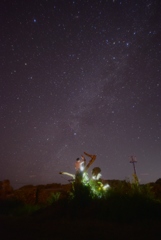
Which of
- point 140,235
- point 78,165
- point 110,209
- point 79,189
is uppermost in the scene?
point 78,165

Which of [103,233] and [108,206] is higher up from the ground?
[108,206]

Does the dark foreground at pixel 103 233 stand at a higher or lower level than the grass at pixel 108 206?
lower

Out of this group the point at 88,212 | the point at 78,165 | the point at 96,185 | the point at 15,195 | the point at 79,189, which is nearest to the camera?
the point at 88,212

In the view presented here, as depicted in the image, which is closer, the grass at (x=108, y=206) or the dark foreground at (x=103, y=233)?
the dark foreground at (x=103, y=233)

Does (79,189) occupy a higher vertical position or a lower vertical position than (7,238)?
higher

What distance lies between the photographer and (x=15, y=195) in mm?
14820

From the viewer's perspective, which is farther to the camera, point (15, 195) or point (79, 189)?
point (15, 195)

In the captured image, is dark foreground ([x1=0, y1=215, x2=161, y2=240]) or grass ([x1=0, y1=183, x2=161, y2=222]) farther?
grass ([x1=0, y1=183, x2=161, y2=222])

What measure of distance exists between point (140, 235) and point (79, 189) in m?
3.99

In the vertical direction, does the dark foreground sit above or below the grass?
below

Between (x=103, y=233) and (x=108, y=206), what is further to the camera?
(x=108, y=206)

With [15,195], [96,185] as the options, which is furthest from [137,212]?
[15,195]

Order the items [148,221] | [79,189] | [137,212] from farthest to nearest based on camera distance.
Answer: [79,189]
[137,212]
[148,221]

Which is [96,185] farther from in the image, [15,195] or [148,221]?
[15,195]
